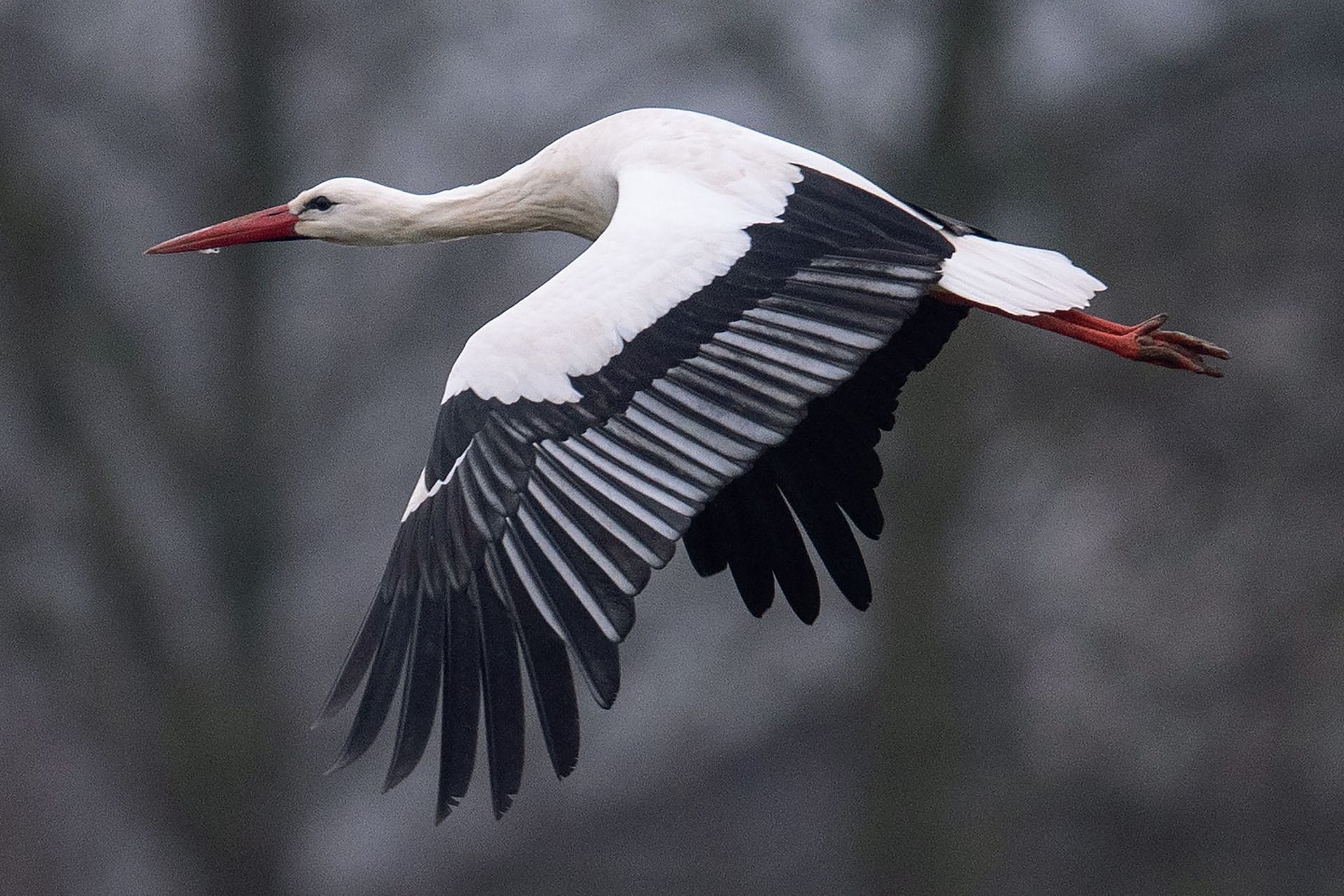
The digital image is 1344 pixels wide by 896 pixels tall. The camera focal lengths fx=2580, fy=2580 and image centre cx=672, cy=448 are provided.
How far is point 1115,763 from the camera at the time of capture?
484 inches

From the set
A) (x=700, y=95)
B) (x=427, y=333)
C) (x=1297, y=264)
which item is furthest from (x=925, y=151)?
(x=427, y=333)

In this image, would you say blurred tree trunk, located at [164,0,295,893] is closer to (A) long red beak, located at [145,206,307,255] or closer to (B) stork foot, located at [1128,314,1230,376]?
(A) long red beak, located at [145,206,307,255]

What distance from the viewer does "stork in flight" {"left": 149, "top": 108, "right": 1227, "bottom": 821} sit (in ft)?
14.5

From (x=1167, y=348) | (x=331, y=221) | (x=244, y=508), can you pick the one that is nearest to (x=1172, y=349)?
(x=1167, y=348)

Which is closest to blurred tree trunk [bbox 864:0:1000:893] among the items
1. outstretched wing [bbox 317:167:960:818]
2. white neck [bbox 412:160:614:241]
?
white neck [bbox 412:160:614:241]

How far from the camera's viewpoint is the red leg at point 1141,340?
5.60 metres

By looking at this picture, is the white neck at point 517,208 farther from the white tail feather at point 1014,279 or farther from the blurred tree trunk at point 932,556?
the blurred tree trunk at point 932,556

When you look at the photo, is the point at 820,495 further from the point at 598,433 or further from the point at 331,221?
the point at 331,221

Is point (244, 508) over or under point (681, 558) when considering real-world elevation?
over

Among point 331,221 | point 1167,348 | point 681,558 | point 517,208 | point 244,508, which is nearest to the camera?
point 1167,348

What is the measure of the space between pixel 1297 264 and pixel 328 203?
6.69 meters

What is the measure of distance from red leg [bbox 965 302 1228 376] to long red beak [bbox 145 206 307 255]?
1.92 m

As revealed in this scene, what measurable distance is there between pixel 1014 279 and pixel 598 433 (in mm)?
1121

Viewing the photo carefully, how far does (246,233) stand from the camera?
20.8ft
